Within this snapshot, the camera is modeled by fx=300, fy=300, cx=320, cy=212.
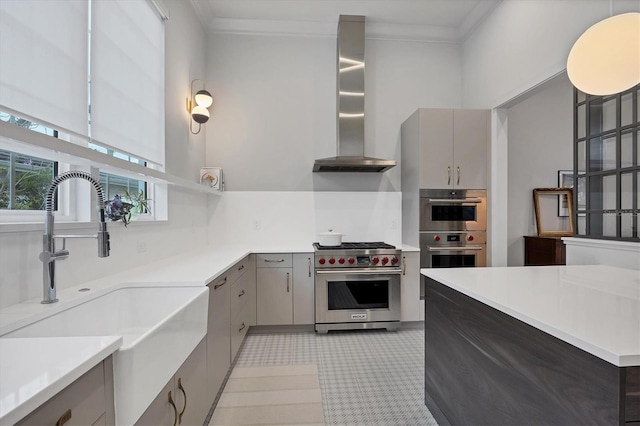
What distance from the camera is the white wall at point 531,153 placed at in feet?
12.7

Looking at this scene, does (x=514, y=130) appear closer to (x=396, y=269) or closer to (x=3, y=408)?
(x=396, y=269)

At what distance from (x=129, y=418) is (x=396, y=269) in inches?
105

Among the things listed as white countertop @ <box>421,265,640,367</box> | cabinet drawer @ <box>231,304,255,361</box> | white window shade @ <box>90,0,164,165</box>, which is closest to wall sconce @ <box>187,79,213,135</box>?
white window shade @ <box>90,0,164,165</box>

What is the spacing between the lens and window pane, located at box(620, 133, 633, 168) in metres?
1.89

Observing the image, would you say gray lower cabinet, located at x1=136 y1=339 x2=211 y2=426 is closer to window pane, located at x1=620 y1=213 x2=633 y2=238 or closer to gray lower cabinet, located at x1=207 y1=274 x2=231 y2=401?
gray lower cabinet, located at x1=207 y1=274 x2=231 y2=401

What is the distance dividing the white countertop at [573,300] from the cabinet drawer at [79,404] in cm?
123

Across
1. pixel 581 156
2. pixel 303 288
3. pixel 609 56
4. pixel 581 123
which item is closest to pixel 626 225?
pixel 581 156

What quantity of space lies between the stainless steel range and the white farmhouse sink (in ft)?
5.69

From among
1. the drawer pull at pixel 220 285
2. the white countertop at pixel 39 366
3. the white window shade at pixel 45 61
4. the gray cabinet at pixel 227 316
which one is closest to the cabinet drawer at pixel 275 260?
the gray cabinet at pixel 227 316

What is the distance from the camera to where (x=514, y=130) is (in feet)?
12.9

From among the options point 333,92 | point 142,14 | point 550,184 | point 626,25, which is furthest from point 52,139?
point 550,184

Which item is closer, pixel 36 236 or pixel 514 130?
pixel 36 236

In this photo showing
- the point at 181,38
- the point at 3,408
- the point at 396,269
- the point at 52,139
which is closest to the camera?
the point at 3,408

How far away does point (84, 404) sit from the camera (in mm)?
691
